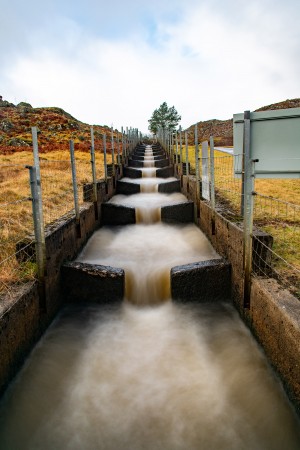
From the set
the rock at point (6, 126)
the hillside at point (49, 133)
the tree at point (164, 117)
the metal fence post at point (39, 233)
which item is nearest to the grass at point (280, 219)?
the metal fence post at point (39, 233)

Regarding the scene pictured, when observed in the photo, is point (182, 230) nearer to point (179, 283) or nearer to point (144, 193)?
point (179, 283)

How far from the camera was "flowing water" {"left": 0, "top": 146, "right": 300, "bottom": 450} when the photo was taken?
9.86ft

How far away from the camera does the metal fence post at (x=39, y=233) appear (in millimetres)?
4176

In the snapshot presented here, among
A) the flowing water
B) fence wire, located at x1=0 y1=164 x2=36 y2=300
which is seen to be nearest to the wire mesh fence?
fence wire, located at x1=0 y1=164 x2=36 y2=300

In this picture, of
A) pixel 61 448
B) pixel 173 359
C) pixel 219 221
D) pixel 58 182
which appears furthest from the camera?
pixel 58 182

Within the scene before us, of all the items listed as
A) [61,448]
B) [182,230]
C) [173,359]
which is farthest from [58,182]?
[61,448]

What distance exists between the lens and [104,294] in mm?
5336

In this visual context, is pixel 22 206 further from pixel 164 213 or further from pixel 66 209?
pixel 164 213

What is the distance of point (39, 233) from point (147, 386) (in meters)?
2.28

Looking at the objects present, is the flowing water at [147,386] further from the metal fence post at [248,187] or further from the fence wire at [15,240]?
the metal fence post at [248,187]

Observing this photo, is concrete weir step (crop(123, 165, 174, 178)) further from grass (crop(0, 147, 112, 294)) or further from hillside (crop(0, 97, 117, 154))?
hillside (crop(0, 97, 117, 154))

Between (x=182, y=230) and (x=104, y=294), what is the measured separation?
3.32 m

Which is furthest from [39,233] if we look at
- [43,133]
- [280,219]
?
[43,133]

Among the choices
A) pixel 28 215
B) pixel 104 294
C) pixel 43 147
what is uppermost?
pixel 43 147
